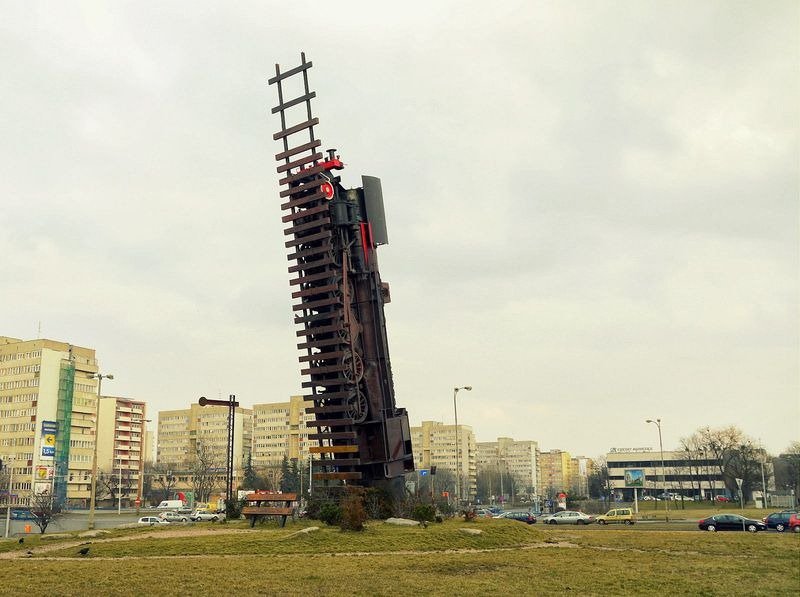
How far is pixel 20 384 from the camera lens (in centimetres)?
13538

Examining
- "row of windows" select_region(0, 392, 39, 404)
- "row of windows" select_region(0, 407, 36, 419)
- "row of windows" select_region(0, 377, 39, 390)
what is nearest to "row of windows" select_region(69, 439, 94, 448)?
"row of windows" select_region(0, 407, 36, 419)

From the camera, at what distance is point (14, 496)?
130 m

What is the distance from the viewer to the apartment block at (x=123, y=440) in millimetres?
170125

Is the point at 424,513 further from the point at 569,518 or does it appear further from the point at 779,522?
the point at 569,518

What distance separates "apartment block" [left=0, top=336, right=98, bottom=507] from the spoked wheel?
9808cm

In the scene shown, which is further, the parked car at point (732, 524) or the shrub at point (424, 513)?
the parked car at point (732, 524)

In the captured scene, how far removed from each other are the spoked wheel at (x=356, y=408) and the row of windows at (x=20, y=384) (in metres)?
106

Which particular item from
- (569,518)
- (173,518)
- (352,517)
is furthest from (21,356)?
(352,517)

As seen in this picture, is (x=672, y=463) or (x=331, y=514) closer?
(x=331, y=514)

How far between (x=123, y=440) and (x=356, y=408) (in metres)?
145

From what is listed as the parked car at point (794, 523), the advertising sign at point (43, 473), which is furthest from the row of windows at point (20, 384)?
the parked car at point (794, 523)

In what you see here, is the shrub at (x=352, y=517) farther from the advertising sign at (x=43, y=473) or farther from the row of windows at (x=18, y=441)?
the row of windows at (x=18, y=441)

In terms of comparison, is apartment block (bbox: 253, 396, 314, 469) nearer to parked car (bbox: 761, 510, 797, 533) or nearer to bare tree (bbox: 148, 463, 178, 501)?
bare tree (bbox: 148, 463, 178, 501)

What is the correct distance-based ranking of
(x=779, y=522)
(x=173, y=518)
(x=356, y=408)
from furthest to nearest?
1. (x=173, y=518)
2. (x=779, y=522)
3. (x=356, y=408)
